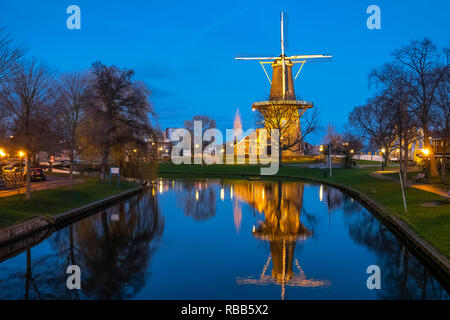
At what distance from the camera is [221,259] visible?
14.0 meters

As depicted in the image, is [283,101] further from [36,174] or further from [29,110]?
[29,110]

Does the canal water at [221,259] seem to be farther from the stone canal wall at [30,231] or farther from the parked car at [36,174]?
the parked car at [36,174]

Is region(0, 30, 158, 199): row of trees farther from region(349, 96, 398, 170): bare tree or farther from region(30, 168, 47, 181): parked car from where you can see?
region(349, 96, 398, 170): bare tree

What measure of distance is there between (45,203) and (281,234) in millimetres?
12787

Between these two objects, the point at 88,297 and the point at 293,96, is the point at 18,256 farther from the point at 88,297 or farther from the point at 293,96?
the point at 293,96

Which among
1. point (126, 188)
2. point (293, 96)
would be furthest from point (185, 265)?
point (293, 96)

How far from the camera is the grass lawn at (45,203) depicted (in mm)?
17719

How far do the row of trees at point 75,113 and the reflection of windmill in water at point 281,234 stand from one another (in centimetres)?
1177

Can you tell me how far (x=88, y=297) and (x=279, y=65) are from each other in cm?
6672

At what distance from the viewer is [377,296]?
1038 centimetres

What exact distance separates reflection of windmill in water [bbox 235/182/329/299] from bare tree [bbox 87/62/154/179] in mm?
11066

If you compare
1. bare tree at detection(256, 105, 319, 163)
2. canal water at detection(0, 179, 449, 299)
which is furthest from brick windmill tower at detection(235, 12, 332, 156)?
canal water at detection(0, 179, 449, 299)

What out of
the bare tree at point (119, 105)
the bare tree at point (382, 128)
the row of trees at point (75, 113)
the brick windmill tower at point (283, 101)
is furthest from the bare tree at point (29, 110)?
the brick windmill tower at point (283, 101)

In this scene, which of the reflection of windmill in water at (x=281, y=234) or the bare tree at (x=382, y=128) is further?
the bare tree at (x=382, y=128)
